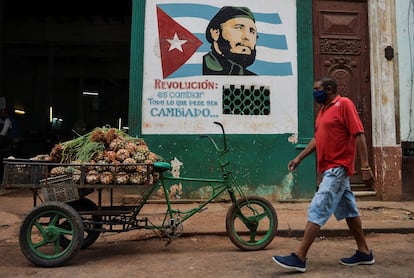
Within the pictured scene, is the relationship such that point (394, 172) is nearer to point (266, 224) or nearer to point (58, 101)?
point (266, 224)

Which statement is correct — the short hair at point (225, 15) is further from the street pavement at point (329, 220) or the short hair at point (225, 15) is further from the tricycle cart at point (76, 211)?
the tricycle cart at point (76, 211)

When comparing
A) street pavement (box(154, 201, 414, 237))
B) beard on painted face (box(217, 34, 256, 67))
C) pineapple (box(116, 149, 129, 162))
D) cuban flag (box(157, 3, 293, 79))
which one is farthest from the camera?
beard on painted face (box(217, 34, 256, 67))

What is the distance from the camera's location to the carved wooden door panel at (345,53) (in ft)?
26.8

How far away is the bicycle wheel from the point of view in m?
4.80

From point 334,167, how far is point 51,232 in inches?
121

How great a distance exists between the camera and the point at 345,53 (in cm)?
821

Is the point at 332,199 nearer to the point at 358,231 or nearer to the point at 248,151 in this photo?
the point at 358,231

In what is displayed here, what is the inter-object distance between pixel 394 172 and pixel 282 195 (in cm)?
227

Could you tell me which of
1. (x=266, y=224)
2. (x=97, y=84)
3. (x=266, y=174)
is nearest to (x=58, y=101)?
(x=97, y=84)

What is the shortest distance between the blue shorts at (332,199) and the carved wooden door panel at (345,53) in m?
4.15

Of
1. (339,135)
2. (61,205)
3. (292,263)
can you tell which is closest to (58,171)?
(61,205)

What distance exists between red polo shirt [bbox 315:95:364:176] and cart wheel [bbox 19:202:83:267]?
8.87ft

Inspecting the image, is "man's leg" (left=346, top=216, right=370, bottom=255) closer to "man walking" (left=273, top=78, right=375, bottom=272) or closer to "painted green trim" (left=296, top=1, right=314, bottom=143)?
"man walking" (left=273, top=78, right=375, bottom=272)

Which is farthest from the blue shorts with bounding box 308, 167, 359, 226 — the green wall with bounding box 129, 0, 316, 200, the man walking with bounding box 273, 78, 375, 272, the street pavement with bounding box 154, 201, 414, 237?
the green wall with bounding box 129, 0, 316, 200
